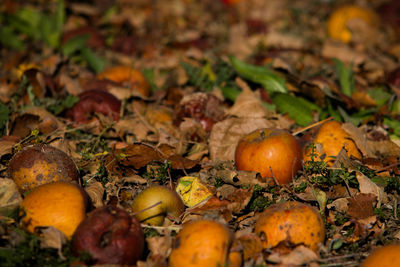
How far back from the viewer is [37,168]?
9.59ft

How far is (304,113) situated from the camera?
14.1 feet

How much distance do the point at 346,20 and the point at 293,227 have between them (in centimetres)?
530

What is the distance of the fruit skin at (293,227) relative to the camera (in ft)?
8.27

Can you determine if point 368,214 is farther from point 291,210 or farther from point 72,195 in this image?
point 72,195

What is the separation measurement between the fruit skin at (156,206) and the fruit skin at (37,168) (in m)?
0.60

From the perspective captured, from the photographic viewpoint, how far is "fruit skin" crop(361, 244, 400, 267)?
2230 millimetres

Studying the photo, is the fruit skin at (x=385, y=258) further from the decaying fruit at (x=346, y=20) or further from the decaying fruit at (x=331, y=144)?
the decaying fruit at (x=346, y=20)

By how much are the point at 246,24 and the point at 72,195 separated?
19.3 feet

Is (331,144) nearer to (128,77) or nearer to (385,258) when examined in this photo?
→ (385,258)

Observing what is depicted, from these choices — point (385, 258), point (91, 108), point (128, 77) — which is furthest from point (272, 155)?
point (128, 77)

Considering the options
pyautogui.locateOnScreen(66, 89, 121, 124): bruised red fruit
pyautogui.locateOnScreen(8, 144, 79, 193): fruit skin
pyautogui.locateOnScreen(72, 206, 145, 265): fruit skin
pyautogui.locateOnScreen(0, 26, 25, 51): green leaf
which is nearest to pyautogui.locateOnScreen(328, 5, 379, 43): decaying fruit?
pyautogui.locateOnScreen(66, 89, 121, 124): bruised red fruit

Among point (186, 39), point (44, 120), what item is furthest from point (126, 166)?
point (186, 39)

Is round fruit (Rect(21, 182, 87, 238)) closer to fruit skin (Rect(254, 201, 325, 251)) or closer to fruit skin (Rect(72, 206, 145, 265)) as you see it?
fruit skin (Rect(72, 206, 145, 265))

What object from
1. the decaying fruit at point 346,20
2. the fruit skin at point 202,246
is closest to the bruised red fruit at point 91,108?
the fruit skin at point 202,246
